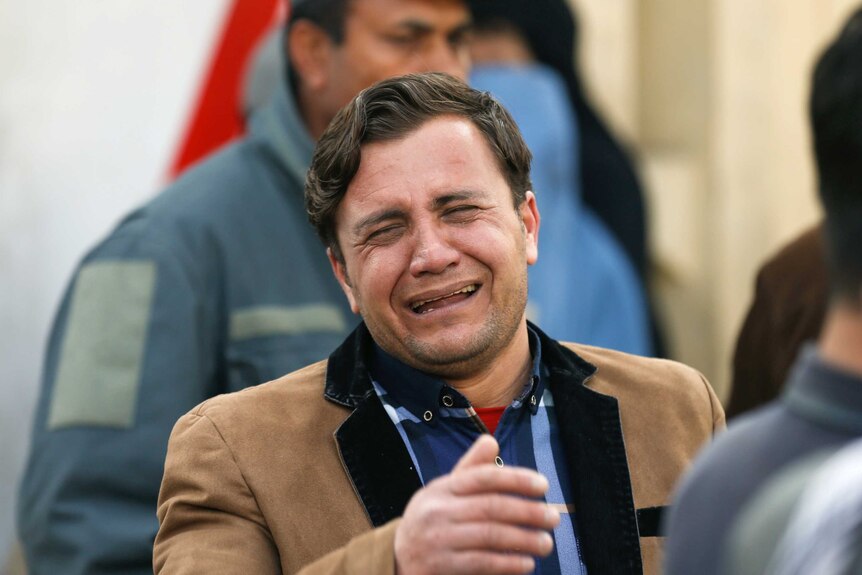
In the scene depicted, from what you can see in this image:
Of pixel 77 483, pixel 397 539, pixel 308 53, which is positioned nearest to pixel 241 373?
pixel 77 483

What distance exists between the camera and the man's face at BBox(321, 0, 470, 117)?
13.3ft

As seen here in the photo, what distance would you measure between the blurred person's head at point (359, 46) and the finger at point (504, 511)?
2.31 metres

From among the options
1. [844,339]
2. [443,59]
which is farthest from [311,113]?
[844,339]

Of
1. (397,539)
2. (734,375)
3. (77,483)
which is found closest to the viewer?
(397,539)

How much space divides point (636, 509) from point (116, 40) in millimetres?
2889

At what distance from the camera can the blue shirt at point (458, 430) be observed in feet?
7.94

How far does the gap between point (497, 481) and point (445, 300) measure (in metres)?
0.72

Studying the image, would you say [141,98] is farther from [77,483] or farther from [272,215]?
[77,483]

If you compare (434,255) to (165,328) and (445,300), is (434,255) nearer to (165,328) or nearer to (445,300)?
(445,300)

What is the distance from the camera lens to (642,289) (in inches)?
227

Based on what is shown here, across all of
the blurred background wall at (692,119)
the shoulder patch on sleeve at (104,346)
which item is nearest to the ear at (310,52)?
the shoulder patch on sleeve at (104,346)

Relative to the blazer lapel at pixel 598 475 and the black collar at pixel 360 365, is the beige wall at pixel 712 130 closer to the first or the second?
the black collar at pixel 360 365

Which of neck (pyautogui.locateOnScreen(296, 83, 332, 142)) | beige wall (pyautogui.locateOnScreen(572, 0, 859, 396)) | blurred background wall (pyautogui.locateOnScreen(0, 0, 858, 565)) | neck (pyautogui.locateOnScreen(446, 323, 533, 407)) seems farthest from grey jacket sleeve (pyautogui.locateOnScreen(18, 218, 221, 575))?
beige wall (pyautogui.locateOnScreen(572, 0, 859, 396))

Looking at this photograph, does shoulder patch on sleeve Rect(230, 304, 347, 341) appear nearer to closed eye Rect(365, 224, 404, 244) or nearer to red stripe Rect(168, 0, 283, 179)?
closed eye Rect(365, 224, 404, 244)
